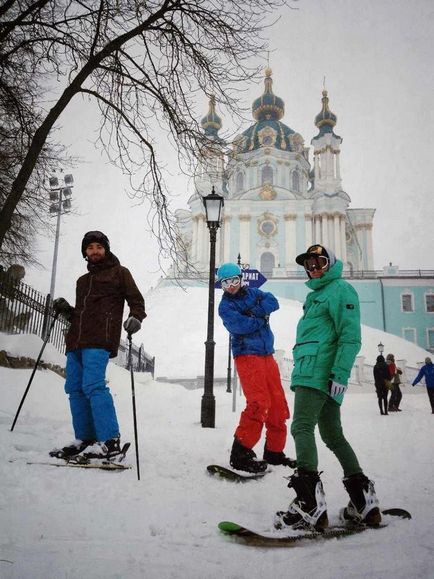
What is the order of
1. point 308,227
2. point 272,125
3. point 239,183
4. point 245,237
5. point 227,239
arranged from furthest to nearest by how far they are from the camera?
A: point 272,125, point 239,183, point 308,227, point 227,239, point 245,237

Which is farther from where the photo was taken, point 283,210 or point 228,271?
point 283,210

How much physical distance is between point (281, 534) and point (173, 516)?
0.67m

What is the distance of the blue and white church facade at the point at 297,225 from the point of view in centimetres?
4355

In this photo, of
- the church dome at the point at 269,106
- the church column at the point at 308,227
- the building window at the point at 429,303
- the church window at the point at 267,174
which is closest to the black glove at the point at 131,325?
the building window at the point at 429,303

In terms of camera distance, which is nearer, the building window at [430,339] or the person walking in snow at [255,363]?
the person walking in snow at [255,363]

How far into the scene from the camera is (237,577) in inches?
64.5

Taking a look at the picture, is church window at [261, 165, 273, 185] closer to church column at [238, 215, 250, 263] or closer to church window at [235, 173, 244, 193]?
church window at [235, 173, 244, 193]

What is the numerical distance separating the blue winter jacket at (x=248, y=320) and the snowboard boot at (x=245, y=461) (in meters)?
0.84

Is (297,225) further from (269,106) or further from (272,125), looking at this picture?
(269,106)

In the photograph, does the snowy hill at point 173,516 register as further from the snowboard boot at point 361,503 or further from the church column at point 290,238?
the church column at point 290,238

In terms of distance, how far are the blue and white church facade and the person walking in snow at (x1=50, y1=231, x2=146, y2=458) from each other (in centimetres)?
3708

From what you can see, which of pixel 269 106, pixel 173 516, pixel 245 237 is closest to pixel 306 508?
pixel 173 516

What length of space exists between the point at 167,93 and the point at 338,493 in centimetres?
603

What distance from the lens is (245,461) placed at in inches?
135
